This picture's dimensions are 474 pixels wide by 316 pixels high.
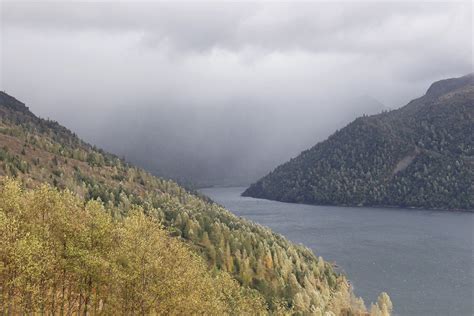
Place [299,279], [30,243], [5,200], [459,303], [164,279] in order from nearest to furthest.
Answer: [30,243], [164,279], [5,200], [299,279], [459,303]

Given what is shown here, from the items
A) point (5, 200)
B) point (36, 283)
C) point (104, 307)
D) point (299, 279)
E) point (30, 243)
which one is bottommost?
point (299, 279)

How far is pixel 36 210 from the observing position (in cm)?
6606

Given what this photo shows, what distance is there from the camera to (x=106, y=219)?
218 ft

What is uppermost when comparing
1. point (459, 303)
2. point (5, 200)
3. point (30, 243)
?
point (5, 200)

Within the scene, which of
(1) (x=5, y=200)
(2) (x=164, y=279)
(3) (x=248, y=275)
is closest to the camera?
(2) (x=164, y=279)

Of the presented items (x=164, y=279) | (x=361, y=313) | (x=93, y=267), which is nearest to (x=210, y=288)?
(x=164, y=279)

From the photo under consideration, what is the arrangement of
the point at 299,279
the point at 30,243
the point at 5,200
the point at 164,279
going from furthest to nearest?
the point at 299,279, the point at 5,200, the point at 164,279, the point at 30,243

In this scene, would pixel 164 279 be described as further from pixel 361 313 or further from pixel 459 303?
pixel 459 303

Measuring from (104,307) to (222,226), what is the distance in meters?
120

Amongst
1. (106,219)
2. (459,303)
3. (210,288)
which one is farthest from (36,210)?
(459,303)

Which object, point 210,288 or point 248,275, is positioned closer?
point 210,288

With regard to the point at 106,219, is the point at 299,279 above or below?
below

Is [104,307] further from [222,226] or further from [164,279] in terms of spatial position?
[222,226]

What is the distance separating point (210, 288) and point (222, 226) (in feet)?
401
